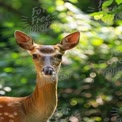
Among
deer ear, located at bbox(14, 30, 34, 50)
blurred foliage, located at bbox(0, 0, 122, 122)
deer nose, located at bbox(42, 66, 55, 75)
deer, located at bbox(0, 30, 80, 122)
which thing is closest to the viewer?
deer nose, located at bbox(42, 66, 55, 75)

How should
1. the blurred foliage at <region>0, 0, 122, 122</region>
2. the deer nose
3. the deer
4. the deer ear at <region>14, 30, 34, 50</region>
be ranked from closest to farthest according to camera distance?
the deer nose → the deer → the deer ear at <region>14, 30, 34, 50</region> → the blurred foliage at <region>0, 0, 122, 122</region>

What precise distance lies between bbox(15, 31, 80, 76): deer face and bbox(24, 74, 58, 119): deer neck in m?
0.15

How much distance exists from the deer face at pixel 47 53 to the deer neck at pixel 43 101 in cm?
15

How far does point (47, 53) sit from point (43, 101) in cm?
38

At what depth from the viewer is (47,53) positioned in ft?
17.1

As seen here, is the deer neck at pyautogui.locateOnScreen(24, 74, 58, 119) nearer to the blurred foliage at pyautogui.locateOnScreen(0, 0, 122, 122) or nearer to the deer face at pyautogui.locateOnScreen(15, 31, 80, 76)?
the deer face at pyautogui.locateOnScreen(15, 31, 80, 76)

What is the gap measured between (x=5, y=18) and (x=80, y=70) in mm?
2177

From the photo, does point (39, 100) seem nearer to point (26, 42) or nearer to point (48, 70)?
point (48, 70)

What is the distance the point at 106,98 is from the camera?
7.54 m

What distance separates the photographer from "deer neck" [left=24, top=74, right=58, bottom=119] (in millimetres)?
5211

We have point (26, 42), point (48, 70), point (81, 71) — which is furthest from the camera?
point (81, 71)

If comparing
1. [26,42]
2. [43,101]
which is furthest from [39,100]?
[26,42]

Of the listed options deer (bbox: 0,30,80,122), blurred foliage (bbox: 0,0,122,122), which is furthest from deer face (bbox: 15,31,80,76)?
blurred foliage (bbox: 0,0,122,122)

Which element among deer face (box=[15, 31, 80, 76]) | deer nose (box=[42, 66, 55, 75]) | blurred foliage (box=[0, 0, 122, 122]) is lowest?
blurred foliage (box=[0, 0, 122, 122])
